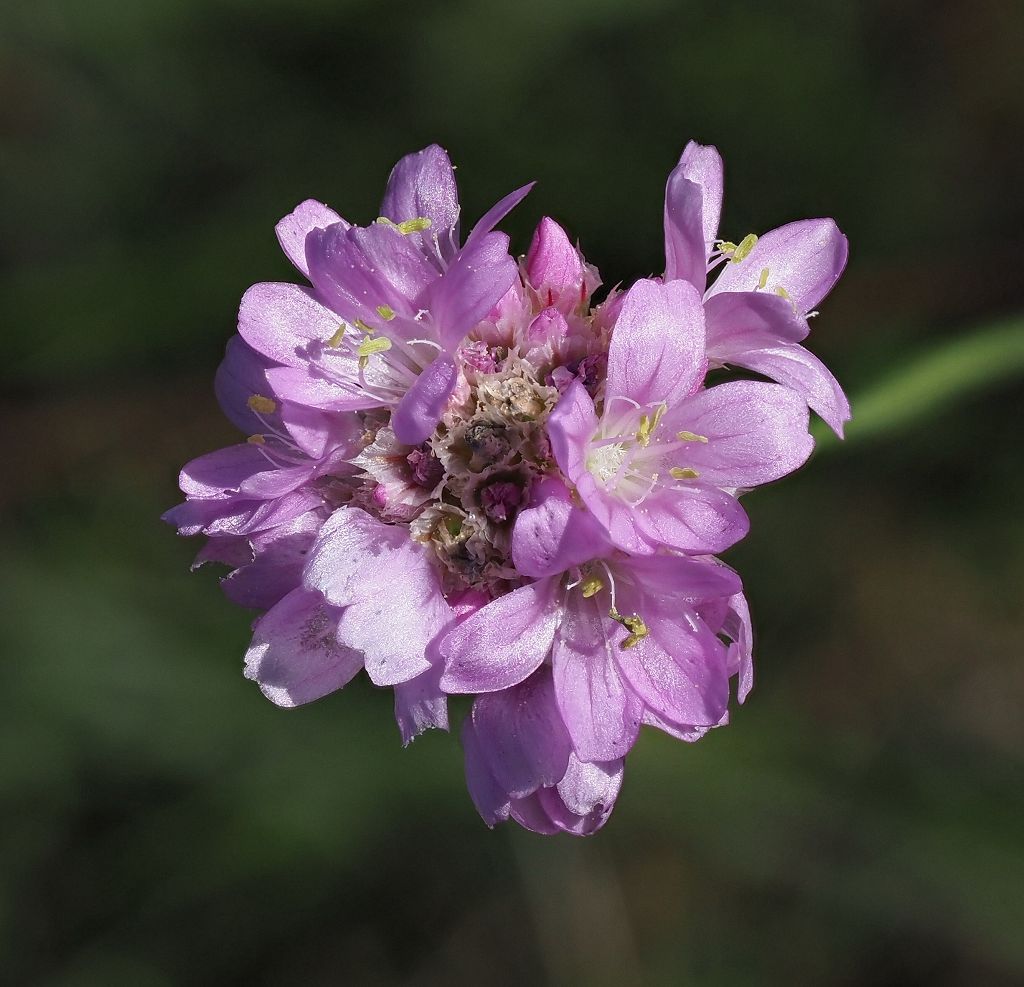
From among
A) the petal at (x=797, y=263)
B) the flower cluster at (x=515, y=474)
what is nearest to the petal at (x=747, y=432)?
the flower cluster at (x=515, y=474)

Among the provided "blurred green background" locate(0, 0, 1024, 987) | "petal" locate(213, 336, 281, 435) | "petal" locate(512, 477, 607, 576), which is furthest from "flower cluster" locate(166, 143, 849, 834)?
"blurred green background" locate(0, 0, 1024, 987)

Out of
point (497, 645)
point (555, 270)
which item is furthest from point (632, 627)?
point (555, 270)

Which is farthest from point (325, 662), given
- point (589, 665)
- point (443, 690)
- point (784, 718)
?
point (784, 718)

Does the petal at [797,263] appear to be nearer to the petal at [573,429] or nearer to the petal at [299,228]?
the petal at [573,429]

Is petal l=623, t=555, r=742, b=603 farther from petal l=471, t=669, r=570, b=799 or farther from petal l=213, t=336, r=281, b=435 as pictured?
petal l=213, t=336, r=281, b=435

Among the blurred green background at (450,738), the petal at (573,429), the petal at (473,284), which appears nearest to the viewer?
the petal at (573,429)

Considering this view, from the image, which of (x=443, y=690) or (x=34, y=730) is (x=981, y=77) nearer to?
(x=443, y=690)
